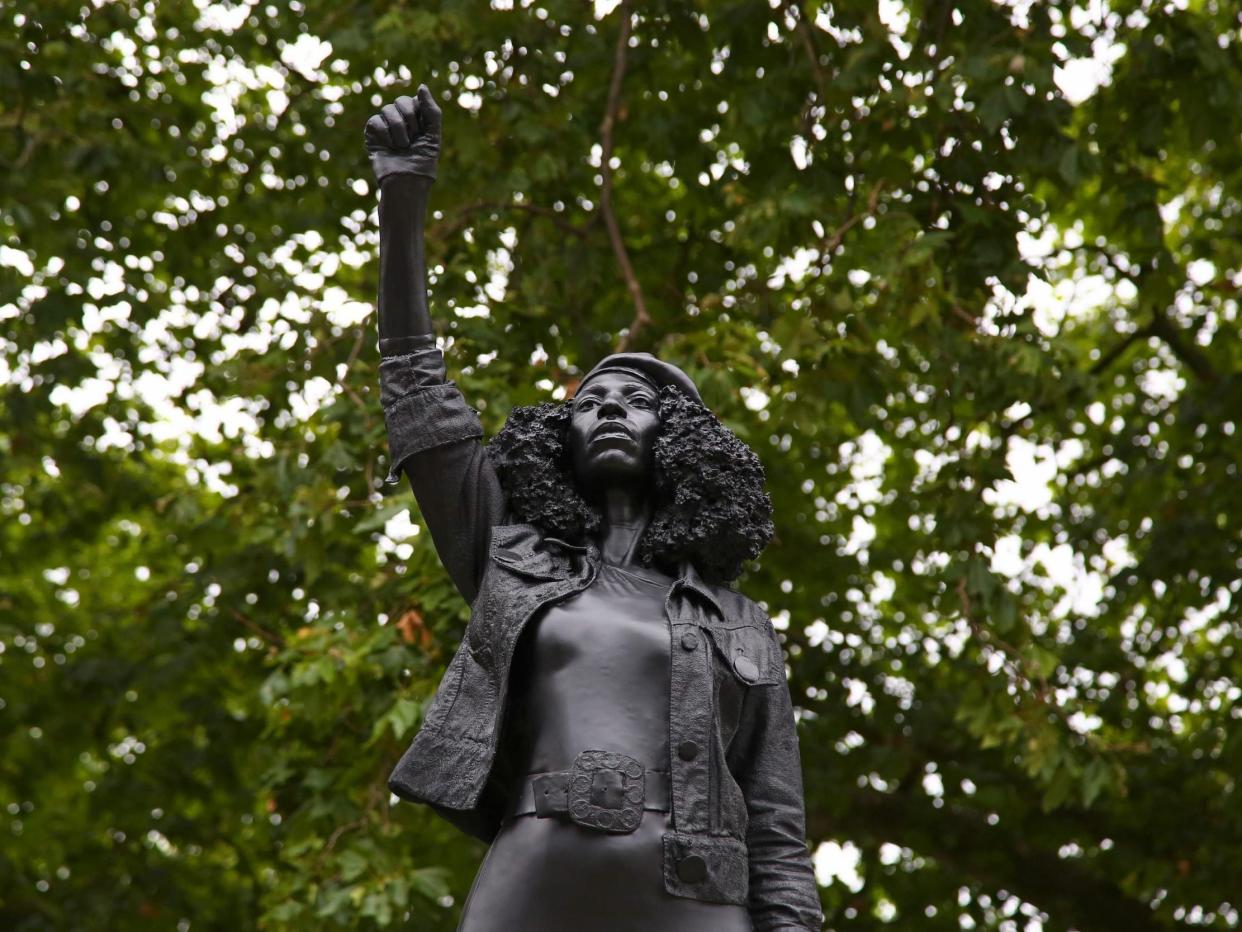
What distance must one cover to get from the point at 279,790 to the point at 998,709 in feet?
11.0

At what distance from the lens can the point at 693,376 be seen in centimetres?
834

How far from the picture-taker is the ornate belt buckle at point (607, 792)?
13.5ft

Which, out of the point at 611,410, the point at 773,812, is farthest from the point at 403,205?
the point at 773,812

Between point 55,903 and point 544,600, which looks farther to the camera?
point 55,903

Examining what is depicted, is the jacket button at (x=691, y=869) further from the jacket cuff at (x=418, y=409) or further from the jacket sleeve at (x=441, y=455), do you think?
the jacket cuff at (x=418, y=409)

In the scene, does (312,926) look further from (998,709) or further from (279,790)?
(998,709)

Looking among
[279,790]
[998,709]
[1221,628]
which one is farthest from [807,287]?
[1221,628]

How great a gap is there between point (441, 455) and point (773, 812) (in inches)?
43.5

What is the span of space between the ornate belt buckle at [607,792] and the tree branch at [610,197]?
4460 mm

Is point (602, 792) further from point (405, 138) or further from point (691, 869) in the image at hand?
point (405, 138)

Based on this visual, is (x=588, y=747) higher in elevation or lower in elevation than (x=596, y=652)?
lower

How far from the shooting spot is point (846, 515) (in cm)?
1240

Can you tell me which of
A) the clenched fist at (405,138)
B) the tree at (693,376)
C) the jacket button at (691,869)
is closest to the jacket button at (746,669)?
the jacket button at (691,869)

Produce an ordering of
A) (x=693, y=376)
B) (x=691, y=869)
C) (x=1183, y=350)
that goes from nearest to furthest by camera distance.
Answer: (x=691, y=869)
(x=693, y=376)
(x=1183, y=350)
